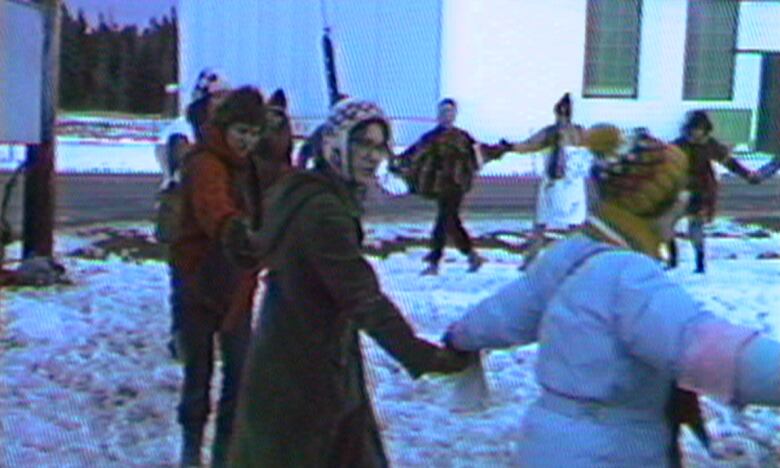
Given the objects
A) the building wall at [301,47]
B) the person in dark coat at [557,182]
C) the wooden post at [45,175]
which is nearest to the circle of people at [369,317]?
the building wall at [301,47]

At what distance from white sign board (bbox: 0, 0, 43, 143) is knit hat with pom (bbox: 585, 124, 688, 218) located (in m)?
4.07

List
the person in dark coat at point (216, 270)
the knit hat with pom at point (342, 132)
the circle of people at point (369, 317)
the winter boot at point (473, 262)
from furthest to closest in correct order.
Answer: the winter boot at point (473, 262) < the person in dark coat at point (216, 270) < the knit hat with pom at point (342, 132) < the circle of people at point (369, 317)

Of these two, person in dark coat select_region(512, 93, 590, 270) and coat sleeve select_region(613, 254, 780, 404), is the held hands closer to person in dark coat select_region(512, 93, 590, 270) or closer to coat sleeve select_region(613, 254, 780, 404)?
person in dark coat select_region(512, 93, 590, 270)

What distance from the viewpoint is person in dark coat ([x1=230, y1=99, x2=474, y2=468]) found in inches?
147

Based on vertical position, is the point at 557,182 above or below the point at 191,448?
above

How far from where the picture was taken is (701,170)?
1174 cm

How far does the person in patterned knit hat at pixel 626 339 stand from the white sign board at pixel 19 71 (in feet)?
13.3

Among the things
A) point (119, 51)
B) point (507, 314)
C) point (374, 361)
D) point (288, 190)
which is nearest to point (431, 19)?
point (119, 51)

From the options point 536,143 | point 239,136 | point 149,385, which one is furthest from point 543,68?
point 239,136

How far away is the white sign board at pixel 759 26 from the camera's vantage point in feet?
16.4

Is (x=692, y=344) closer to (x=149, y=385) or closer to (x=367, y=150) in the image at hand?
(x=367, y=150)

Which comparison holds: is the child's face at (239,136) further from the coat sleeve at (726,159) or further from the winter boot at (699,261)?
the winter boot at (699,261)

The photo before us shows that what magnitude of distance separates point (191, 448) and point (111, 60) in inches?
242

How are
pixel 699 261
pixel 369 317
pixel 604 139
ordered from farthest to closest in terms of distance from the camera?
1. pixel 699 261
2. pixel 369 317
3. pixel 604 139
